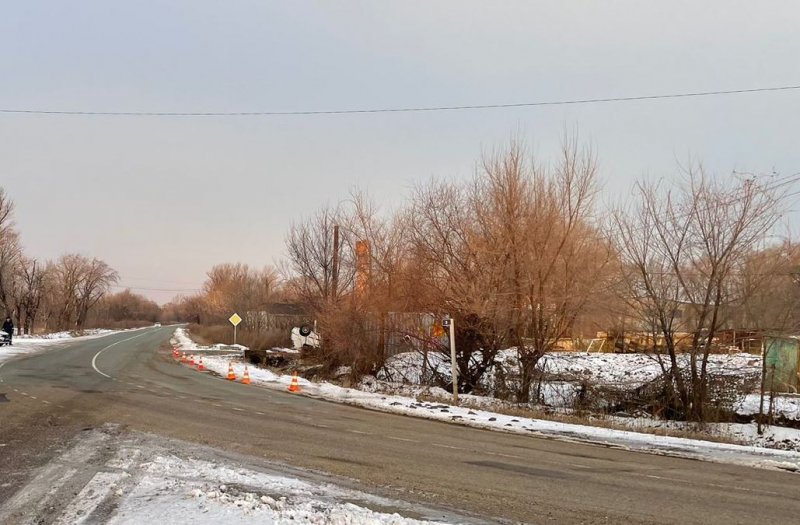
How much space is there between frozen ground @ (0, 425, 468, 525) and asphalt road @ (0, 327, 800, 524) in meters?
0.44

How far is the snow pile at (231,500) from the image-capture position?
5.73m

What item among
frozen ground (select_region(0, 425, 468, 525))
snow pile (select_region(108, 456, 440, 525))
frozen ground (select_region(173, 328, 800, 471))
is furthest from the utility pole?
snow pile (select_region(108, 456, 440, 525))

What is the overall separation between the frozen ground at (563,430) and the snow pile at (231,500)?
7.75 metres

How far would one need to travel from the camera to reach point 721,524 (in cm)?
659

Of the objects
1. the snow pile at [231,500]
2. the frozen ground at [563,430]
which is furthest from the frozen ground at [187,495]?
the frozen ground at [563,430]

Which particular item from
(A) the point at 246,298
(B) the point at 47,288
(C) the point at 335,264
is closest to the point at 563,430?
(C) the point at 335,264

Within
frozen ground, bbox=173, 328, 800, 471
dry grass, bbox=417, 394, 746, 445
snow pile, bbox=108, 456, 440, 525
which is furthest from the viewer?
dry grass, bbox=417, 394, 746, 445

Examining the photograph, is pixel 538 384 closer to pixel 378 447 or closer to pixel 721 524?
pixel 378 447

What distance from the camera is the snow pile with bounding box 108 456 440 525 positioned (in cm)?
573

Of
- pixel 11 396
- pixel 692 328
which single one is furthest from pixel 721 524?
pixel 11 396

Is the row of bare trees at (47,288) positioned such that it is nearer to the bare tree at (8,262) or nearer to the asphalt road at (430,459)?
the bare tree at (8,262)

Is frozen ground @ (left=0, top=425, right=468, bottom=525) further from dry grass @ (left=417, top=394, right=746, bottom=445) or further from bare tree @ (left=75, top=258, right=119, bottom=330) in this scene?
bare tree @ (left=75, top=258, right=119, bottom=330)

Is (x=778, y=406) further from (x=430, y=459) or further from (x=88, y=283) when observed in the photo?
(x=88, y=283)

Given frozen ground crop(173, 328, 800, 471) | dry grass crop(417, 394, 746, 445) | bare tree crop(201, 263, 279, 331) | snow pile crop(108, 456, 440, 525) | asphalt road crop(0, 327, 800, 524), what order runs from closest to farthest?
1. snow pile crop(108, 456, 440, 525)
2. asphalt road crop(0, 327, 800, 524)
3. frozen ground crop(173, 328, 800, 471)
4. dry grass crop(417, 394, 746, 445)
5. bare tree crop(201, 263, 279, 331)
